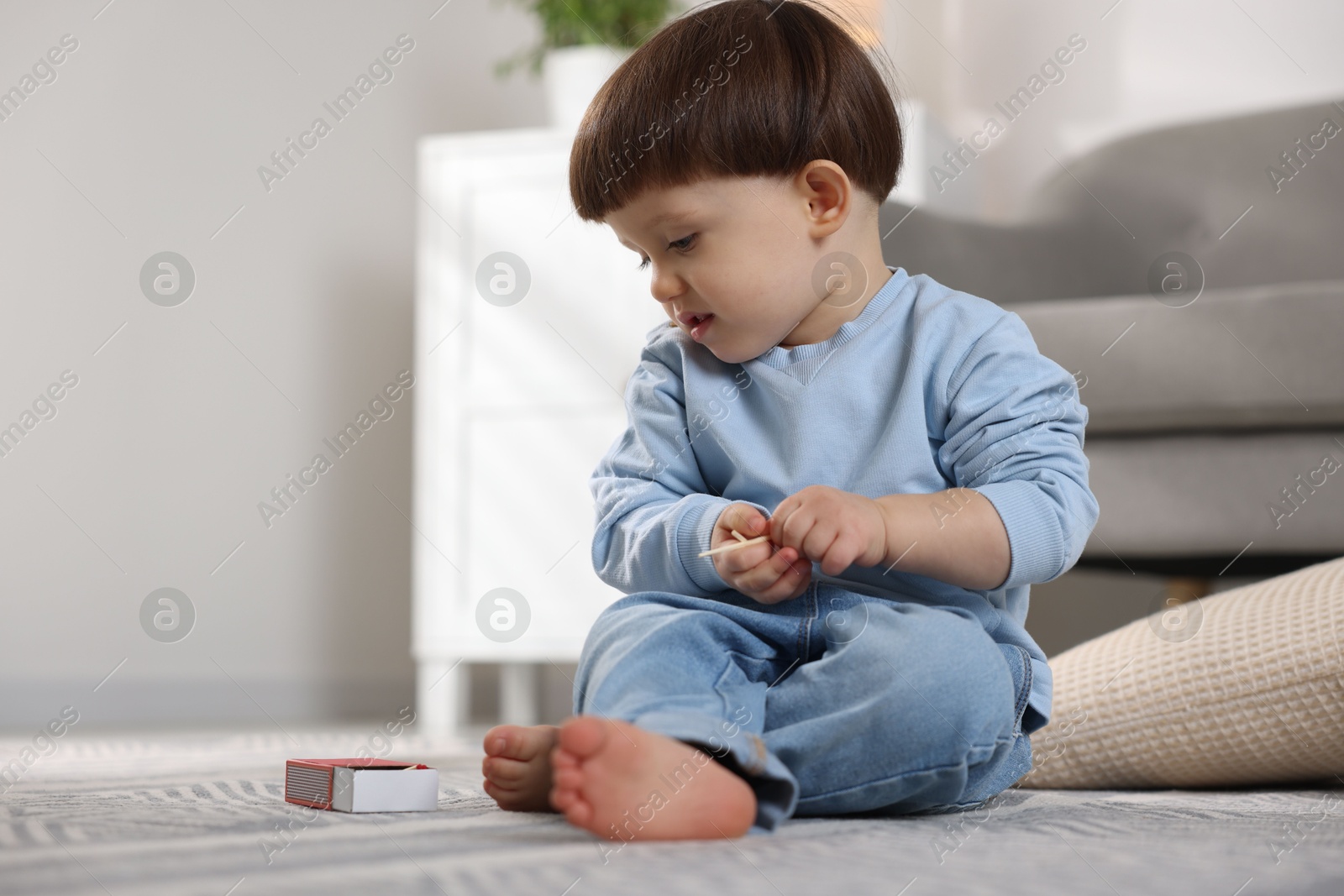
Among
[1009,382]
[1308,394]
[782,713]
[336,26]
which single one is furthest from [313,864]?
[336,26]

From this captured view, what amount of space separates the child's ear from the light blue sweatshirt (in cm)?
6

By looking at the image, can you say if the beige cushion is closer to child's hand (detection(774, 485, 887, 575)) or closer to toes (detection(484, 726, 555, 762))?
child's hand (detection(774, 485, 887, 575))

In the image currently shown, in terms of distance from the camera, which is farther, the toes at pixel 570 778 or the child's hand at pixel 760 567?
the child's hand at pixel 760 567

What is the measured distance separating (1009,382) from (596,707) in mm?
324

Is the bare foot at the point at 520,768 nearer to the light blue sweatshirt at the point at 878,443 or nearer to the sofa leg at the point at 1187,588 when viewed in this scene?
the light blue sweatshirt at the point at 878,443

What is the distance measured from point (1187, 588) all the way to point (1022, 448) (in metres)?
0.90

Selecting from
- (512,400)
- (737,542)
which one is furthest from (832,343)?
(512,400)

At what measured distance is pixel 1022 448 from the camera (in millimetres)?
744

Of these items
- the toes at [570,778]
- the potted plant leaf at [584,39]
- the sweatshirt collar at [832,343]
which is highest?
the potted plant leaf at [584,39]

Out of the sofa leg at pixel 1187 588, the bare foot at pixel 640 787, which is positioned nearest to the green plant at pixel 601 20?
the sofa leg at pixel 1187 588

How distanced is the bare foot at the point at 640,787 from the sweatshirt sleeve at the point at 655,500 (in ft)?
0.61

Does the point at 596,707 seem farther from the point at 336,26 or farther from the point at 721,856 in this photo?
the point at 336,26

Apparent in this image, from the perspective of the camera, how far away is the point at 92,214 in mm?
1817

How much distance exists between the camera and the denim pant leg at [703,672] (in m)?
0.61
